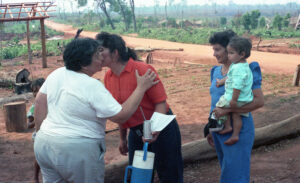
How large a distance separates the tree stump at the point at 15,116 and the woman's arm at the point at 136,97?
4.74 meters

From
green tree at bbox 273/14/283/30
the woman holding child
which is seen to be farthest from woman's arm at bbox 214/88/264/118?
green tree at bbox 273/14/283/30

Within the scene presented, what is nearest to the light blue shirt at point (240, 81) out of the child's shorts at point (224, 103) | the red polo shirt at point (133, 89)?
the child's shorts at point (224, 103)

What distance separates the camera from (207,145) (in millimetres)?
4438

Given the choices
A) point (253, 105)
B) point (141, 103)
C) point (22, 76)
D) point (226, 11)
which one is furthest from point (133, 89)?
point (226, 11)

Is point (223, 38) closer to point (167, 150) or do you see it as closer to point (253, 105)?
point (253, 105)

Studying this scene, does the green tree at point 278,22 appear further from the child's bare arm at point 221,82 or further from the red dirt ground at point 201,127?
the child's bare arm at point 221,82

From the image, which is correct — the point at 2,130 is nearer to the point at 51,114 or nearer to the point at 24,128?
the point at 24,128

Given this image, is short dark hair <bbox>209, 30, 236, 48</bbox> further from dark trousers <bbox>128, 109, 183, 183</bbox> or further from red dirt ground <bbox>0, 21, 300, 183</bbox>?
red dirt ground <bbox>0, 21, 300, 183</bbox>

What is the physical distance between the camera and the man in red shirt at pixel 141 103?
2.62 meters

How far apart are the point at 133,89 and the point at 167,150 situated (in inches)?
22.2

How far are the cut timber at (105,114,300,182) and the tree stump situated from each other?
11.4 ft

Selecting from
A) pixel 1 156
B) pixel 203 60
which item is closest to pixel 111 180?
pixel 1 156

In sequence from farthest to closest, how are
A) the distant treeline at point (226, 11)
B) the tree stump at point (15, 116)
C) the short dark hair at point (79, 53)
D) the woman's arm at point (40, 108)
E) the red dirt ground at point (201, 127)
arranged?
1. the distant treeline at point (226, 11)
2. the tree stump at point (15, 116)
3. the red dirt ground at point (201, 127)
4. the woman's arm at point (40, 108)
5. the short dark hair at point (79, 53)

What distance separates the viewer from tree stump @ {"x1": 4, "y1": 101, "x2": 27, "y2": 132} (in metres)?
6.68
